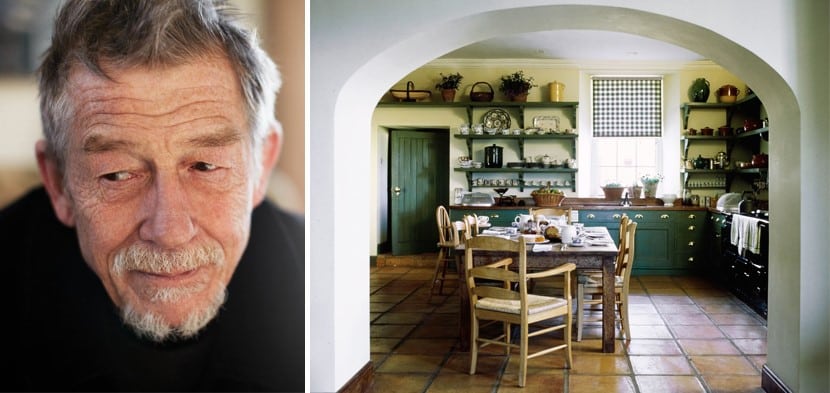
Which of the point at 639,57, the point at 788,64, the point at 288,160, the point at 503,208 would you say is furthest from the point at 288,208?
the point at 639,57

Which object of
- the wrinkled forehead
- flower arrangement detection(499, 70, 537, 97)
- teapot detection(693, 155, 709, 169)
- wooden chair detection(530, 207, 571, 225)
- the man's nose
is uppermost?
flower arrangement detection(499, 70, 537, 97)

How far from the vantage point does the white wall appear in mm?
3104

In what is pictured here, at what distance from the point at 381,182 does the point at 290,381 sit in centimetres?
773

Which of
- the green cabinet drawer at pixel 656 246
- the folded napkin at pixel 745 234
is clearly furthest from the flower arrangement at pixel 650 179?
the folded napkin at pixel 745 234

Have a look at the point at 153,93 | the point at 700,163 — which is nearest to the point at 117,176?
the point at 153,93

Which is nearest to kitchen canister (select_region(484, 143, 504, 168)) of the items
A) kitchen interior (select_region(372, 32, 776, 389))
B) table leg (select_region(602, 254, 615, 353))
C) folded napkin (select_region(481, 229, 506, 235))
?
kitchen interior (select_region(372, 32, 776, 389))

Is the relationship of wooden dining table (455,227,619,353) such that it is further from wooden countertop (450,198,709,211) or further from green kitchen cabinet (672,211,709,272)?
green kitchen cabinet (672,211,709,272)

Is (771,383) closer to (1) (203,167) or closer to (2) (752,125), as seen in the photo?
(1) (203,167)

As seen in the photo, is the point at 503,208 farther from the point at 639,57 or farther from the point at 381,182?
the point at 639,57

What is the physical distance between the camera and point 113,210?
4.57 feet

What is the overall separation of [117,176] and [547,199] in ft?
23.5

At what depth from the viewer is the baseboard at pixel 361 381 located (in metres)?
3.37

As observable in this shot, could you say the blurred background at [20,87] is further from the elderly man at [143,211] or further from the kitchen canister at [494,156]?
the kitchen canister at [494,156]

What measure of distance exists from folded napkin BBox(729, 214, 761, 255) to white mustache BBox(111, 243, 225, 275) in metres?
5.35
